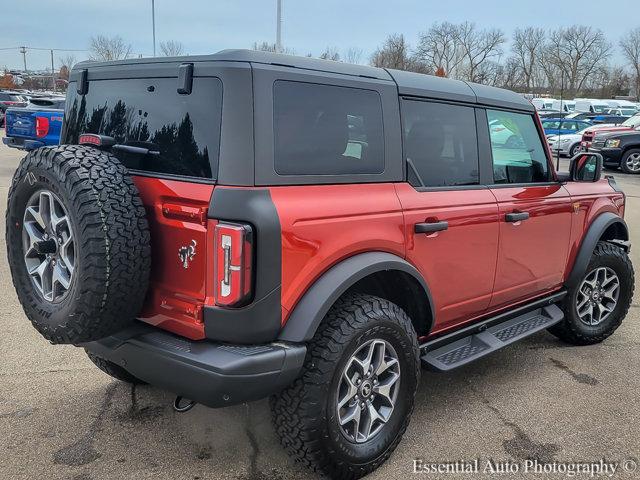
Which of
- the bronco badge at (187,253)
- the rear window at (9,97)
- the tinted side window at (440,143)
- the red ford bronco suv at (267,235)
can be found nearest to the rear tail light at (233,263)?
the red ford bronco suv at (267,235)

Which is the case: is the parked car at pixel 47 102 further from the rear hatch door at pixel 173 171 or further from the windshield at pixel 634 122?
the windshield at pixel 634 122

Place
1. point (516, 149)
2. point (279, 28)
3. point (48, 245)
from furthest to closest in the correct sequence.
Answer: point (279, 28)
point (516, 149)
point (48, 245)

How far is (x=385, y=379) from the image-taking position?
2973 millimetres

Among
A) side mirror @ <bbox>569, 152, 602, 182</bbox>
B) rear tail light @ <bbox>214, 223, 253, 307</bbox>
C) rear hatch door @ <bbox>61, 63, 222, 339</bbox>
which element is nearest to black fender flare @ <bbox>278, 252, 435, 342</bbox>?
rear tail light @ <bbox>214, 223, 253, 307</bbox>

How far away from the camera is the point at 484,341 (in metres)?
3.66

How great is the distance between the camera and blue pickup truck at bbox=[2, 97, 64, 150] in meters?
12.6

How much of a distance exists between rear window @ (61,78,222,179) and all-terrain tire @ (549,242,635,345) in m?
3.13

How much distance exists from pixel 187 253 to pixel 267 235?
0.38m

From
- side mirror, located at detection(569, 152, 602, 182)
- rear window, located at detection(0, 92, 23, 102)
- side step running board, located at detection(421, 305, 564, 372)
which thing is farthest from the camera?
rear window, located at detection(0, 92, 23, 102)

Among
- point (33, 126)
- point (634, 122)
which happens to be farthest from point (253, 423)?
point (634, 122)

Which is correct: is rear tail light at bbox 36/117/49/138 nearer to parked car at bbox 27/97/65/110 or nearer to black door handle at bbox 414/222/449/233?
parked car at bbox 27/97/65/110

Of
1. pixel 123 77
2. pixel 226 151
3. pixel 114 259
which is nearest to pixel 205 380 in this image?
pixel 114 259

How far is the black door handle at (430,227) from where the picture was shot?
3043mm

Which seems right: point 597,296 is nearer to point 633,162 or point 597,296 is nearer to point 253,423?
point 253,423
